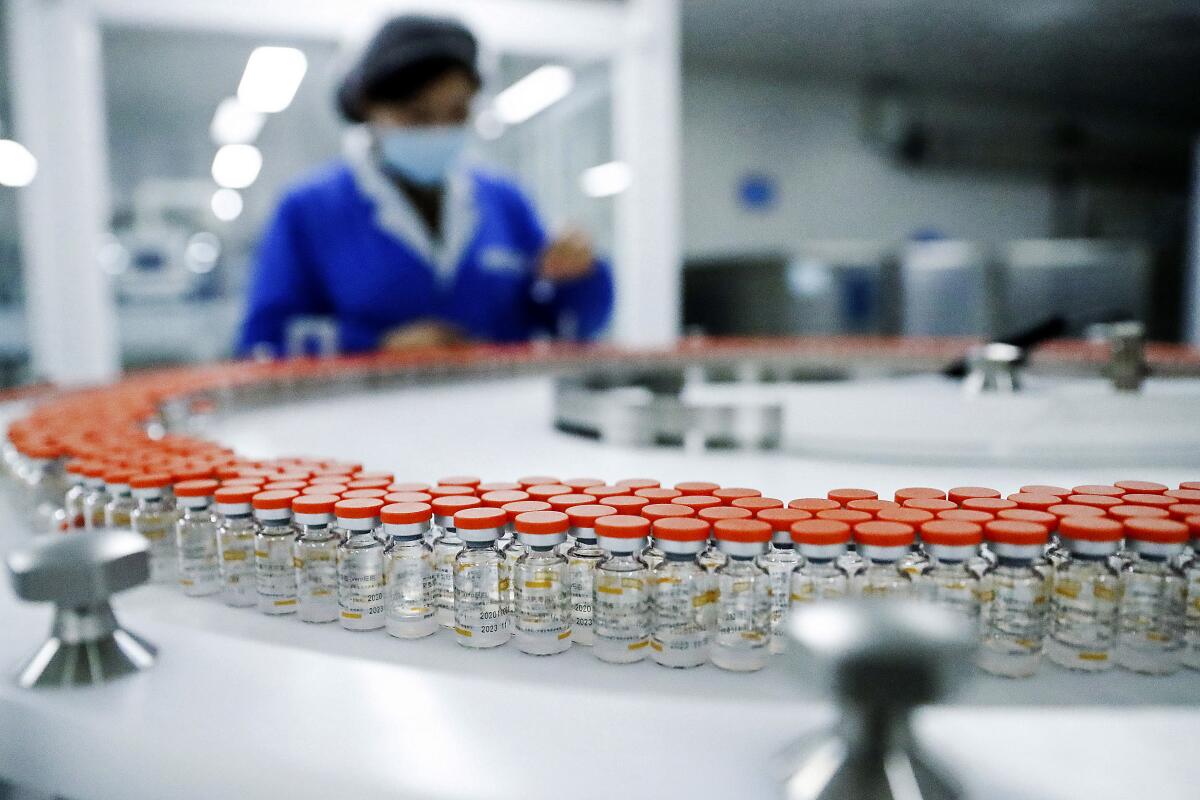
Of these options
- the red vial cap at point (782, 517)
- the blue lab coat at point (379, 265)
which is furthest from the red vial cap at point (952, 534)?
the blue lab coat at point (379, 265)

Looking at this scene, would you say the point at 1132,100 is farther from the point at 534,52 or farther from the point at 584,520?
the point at 584,520

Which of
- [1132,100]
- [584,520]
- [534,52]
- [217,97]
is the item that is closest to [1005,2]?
[534,52]

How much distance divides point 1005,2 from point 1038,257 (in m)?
1.92

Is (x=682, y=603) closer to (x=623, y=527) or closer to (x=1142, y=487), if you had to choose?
(x=623, y=527)

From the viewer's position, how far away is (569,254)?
9.30 feet

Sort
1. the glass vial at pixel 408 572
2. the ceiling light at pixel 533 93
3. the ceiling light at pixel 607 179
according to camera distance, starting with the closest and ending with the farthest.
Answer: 1. the glass vial at pixel 408 572
2. the ceiling light at pixel 607 179
3. the ceiling light at pixel 533 93

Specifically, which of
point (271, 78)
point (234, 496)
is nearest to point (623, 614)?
point (234, 496)

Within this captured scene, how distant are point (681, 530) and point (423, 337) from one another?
6.90 feet

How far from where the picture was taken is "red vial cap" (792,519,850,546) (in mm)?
746

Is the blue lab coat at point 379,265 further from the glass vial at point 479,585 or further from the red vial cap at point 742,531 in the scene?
the red vial cap at point 742,531

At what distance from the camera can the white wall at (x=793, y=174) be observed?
281 inches

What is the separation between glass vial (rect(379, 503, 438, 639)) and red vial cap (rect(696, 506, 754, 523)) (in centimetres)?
27

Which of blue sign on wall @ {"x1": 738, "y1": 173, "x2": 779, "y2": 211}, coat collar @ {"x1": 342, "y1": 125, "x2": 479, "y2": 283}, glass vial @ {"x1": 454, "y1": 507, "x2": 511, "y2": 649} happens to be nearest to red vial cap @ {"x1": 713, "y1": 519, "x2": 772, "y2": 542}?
glass vial @ {"x1": 454, "y1": 507, "x2": 511, "y2": 649}

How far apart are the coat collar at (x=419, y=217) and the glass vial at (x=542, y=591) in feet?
7.64
